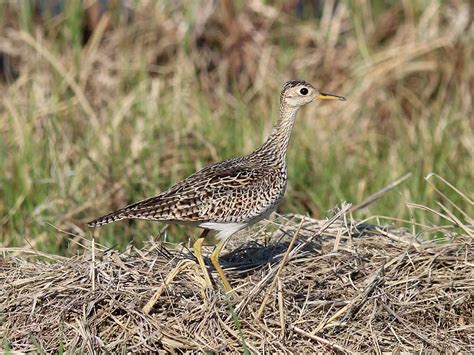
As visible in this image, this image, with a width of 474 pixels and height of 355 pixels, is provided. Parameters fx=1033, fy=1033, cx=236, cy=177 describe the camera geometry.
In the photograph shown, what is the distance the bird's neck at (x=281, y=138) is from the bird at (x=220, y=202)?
93 millimetres

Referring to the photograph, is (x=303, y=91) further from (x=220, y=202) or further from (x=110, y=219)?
(x=110, y=219)

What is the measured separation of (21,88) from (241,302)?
647 centimetres

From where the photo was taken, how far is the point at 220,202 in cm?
672

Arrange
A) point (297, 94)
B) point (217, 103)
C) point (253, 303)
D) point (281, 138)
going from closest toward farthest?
point (253, 303), point (281, 138), point (297, 94), point (217, 103)

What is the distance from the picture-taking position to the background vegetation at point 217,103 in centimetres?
930

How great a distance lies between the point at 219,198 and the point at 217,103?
5.08 meters

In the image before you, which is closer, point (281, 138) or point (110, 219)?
point (110, 219)

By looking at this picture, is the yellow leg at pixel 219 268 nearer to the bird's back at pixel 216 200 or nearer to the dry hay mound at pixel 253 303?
the dry hay mound at pixel 253 303

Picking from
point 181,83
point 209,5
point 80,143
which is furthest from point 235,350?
point 209,5

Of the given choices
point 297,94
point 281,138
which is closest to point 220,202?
point 281,138

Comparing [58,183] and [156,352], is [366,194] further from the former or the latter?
[156,352]

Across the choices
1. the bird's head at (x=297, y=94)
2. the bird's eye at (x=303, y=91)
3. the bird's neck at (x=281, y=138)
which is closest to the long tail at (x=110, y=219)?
the bird's neck at (x=281, y=138)

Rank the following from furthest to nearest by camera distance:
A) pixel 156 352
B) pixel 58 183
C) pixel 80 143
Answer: pixel 80 143, pixel 58 183, pixel 156 352

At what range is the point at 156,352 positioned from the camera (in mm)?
5762
